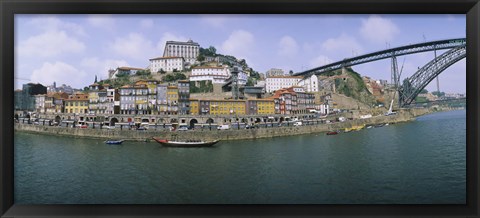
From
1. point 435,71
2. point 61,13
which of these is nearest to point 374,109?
point 435,71

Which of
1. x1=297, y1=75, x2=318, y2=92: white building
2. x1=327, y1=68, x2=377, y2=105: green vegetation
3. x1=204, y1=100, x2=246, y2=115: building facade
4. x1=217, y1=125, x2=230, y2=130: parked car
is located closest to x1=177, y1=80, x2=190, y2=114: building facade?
x1=204, y1=100, x2=246, y2=115: building facade

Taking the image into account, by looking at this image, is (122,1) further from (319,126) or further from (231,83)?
(319,126)

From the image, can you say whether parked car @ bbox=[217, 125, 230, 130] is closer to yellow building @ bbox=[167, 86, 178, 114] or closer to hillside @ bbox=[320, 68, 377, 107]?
yellow building @ bbox=[167, 86, 178, 114]

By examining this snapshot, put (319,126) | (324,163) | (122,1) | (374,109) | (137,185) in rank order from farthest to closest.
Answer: (319,126) → (374,109) → (324,163) → (137,185) → (122,1)

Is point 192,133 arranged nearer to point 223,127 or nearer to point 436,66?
point 223,127

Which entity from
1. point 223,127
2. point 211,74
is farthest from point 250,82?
point 223,127

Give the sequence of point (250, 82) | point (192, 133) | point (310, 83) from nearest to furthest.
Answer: point (310, 83) < point (250, 82) < point (192, 133)

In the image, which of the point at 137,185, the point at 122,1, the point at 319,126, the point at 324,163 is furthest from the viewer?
the point at 319,126

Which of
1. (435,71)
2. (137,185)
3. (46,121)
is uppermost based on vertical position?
(435,71)
